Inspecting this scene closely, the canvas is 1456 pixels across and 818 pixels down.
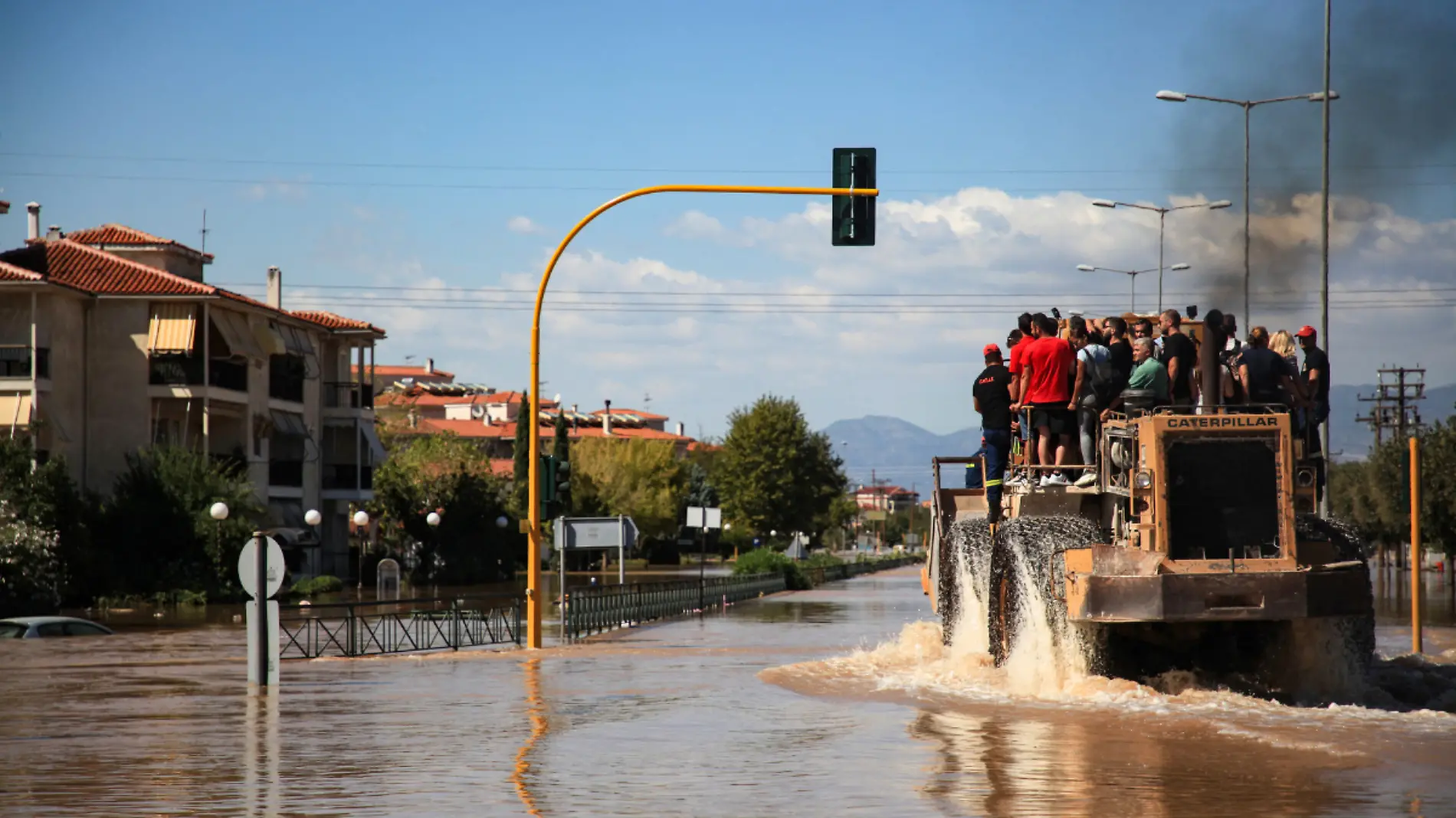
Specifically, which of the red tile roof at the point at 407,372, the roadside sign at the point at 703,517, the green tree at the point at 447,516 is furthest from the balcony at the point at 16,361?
the red tile roof at the point at 407,372

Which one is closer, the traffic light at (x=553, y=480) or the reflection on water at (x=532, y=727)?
the reflection on water at (x=532, y=727)

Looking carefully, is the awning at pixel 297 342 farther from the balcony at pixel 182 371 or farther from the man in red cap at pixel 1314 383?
the man in red cap at pixel 1314 383

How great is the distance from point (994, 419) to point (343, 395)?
5175 centimetres

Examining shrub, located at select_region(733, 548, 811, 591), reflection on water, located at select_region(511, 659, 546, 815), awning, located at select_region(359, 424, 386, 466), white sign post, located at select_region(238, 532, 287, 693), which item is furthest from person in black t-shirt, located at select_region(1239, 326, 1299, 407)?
awning, located at select_region(359, 424, 386, 466)

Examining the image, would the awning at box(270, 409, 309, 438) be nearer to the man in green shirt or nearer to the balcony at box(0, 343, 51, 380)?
the balcony at box(0, 343, 51, 380)

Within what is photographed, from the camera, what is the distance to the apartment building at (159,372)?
5028cm

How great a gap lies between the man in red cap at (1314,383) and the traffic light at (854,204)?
5199mm

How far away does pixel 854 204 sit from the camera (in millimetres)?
20938

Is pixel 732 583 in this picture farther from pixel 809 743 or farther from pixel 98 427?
pixel 809 743

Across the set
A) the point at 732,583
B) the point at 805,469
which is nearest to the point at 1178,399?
the point at 732,583

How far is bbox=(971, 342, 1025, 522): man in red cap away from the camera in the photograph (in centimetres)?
1864

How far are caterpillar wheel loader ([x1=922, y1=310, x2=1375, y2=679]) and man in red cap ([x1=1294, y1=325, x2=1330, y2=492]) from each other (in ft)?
1.42

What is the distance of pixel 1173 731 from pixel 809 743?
2939 mm

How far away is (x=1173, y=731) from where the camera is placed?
550 inches
